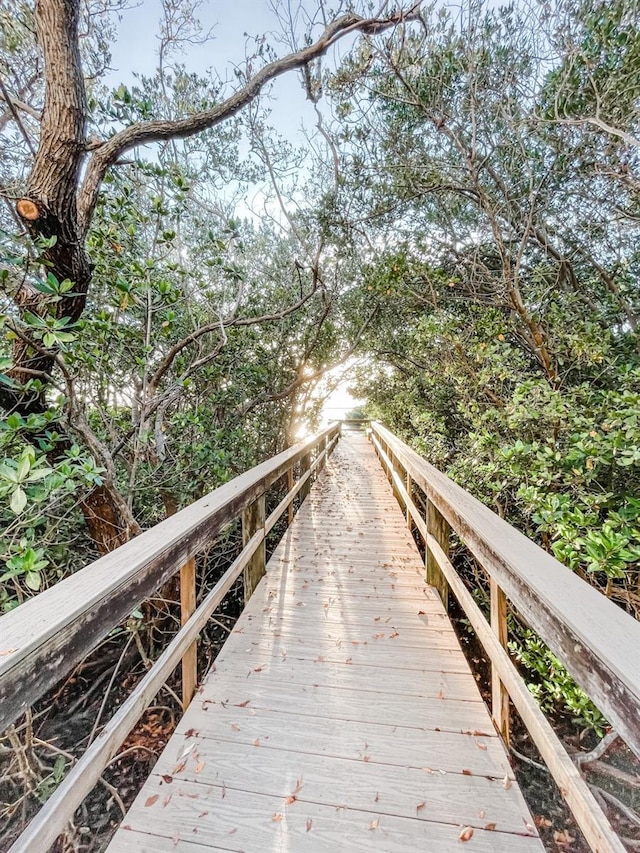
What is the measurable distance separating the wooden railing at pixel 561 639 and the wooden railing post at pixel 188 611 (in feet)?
4.16

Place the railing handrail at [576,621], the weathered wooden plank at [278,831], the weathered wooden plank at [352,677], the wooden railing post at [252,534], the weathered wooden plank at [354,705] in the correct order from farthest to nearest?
1. the wooden railing post at [252,534]
2. the weathered wooden plank at [352,677]
3. the weathered wooden plank at [354,705]
4. the weathered wooden plank at [278,831]
5. the railing handrail at [576,621]

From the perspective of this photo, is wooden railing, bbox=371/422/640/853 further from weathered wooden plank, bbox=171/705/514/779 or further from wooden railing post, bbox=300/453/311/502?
wooden railing post, bbox=300/453/311/502

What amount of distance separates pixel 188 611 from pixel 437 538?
171 cm

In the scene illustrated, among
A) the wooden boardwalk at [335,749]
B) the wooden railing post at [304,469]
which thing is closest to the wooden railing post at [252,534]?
the wooden boardwalk at [335,749]

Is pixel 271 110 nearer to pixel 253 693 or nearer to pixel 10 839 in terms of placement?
pixel 253 693

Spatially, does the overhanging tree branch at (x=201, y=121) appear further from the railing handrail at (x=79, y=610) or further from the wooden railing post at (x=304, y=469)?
the wooden railing post at (x=304, y=469)

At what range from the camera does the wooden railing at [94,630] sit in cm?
74

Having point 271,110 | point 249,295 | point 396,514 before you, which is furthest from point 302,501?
point 271,110

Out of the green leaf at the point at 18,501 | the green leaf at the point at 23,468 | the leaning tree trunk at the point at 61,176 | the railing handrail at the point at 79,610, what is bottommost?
the railing handrail at the point at 79,610

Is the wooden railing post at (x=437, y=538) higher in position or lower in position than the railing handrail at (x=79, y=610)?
lower

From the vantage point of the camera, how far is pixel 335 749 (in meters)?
1.40

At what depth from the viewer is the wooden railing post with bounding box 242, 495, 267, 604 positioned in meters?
2.47

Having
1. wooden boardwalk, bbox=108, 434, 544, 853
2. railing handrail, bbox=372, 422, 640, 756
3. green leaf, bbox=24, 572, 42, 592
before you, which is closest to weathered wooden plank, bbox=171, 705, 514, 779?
wooden boardwalk, bbox=108, 434, 544, 853

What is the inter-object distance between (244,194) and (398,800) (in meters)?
5.68
